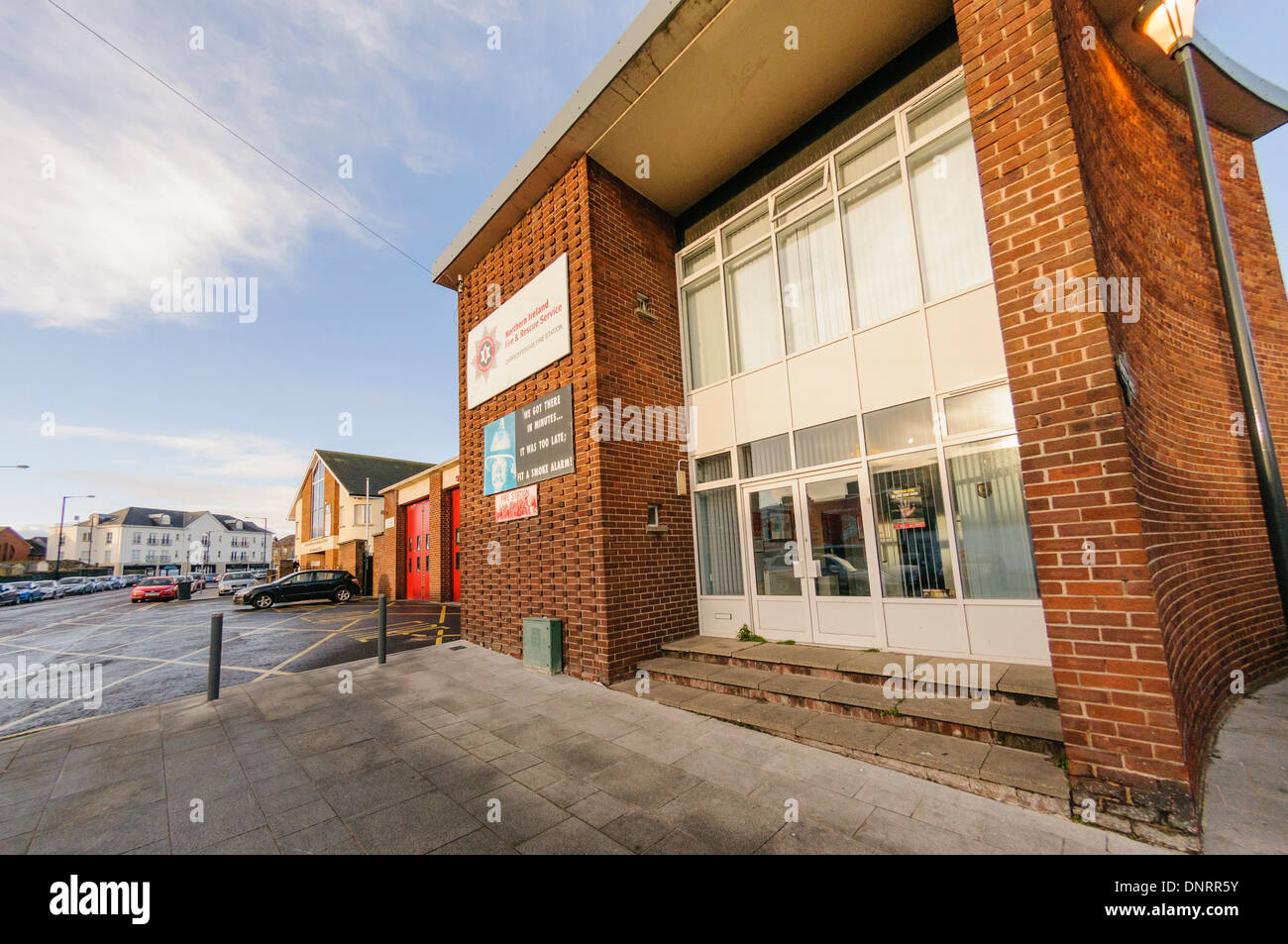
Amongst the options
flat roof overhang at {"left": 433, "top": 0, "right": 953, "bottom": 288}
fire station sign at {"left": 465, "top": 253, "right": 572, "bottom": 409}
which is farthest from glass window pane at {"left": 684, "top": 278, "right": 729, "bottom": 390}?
fire station sign at {"left": 465, "top": 253, "right": 572, "bottom": 409}

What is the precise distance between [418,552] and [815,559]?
1881cm

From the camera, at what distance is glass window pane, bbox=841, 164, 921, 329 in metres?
5.62

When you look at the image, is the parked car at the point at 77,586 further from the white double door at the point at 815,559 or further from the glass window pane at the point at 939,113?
the glass window pane at the point at 939,113

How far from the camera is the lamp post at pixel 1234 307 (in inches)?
128

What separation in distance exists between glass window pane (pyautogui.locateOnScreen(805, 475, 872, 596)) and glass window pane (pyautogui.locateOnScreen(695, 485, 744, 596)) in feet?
3.94

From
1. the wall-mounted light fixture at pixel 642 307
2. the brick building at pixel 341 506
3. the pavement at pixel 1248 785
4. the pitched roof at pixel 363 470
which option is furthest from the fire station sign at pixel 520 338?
the pitched roof at pixel 363 470

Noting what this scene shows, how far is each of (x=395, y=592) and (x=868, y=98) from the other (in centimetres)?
2266

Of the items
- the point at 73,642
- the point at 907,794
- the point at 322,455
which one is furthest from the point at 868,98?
the point at 322,455

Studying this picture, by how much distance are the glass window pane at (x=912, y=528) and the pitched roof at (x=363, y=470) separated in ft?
92.8

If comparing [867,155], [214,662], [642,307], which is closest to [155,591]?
[214,662]

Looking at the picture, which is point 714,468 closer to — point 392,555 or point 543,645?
point 543,645

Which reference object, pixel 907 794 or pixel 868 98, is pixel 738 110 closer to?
pixel 868 98

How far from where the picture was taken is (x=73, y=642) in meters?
12.1

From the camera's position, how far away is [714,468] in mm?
7477
